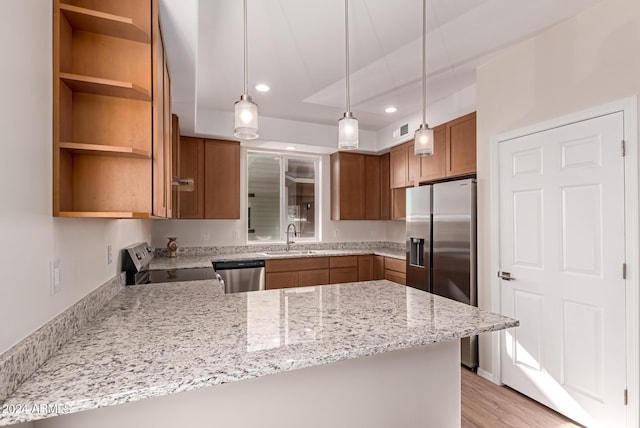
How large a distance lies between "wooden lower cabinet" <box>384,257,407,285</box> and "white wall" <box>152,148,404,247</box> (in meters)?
0.81

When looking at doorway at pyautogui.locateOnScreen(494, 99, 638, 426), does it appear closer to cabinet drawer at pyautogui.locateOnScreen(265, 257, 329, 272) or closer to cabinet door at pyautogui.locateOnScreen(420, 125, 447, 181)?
cabinet door at pyautogui.locateOnScreen(420, 125, 447, 181)

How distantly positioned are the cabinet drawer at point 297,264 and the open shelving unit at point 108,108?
2.72 metres

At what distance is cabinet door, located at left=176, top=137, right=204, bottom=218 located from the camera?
401 cm

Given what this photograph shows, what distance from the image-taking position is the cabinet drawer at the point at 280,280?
4.11 m

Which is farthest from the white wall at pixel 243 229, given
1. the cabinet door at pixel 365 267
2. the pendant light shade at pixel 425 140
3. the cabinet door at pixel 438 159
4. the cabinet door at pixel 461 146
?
the pendant light shade at pixel 425 140

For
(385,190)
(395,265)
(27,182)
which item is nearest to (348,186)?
(385,190)

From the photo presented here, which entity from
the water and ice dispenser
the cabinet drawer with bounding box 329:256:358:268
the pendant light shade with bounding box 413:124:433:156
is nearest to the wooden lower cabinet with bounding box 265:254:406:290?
the cabinet drawer with bounding box 329:256:358:268

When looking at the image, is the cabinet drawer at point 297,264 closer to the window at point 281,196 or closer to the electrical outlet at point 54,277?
the window at point 281,196

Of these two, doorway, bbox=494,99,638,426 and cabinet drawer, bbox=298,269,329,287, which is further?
cabinet drawer, bbox=298,269,329,287

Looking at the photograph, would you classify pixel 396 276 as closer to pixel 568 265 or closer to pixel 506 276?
pixel 506 276

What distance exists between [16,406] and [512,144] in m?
3.06

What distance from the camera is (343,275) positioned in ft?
15.0

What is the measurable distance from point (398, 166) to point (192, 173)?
267 cm

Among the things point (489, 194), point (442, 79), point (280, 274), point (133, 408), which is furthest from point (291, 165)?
point (133, 408)
